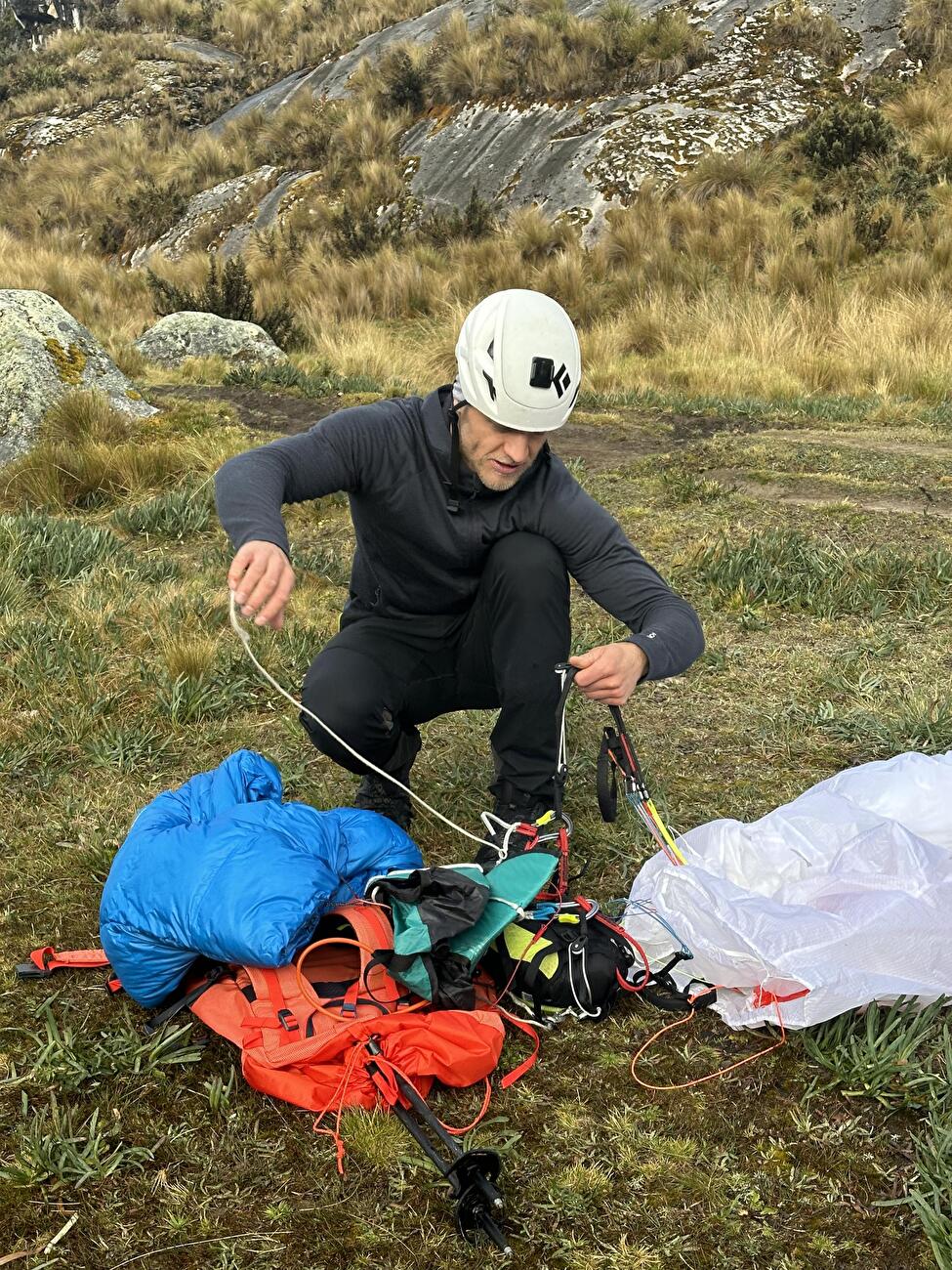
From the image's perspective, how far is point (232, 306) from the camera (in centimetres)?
1188

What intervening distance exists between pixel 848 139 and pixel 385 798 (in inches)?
474

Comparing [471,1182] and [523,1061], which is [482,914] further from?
[471,1182]

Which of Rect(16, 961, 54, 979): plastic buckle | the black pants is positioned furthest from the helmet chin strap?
Rect(16, 961, 54, 979): plastic buckle

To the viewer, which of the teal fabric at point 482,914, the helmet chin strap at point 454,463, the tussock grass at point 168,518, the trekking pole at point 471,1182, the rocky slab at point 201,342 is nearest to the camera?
the trekking pole at point 471,1182

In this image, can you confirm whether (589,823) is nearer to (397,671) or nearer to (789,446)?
(397,671)

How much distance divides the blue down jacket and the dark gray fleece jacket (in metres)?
0.77

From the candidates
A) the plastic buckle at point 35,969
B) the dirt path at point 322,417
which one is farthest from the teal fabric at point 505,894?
the dirt path at point 322,417

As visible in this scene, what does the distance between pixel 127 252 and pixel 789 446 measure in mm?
13943

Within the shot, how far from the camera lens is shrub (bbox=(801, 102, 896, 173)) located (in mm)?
12359

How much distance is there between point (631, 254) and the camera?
39.8 ft

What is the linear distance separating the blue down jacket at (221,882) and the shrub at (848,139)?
1236cm

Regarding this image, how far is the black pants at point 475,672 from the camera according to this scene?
271 centimetres

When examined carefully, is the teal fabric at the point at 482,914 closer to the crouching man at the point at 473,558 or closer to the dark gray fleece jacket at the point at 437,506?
the crouching man at the point at 473,558

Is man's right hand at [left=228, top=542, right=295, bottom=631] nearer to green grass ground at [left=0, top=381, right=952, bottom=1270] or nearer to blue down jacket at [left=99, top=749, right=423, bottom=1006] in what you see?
blue down jacket at [left=99, top=749, right=423, bottom=1006]
